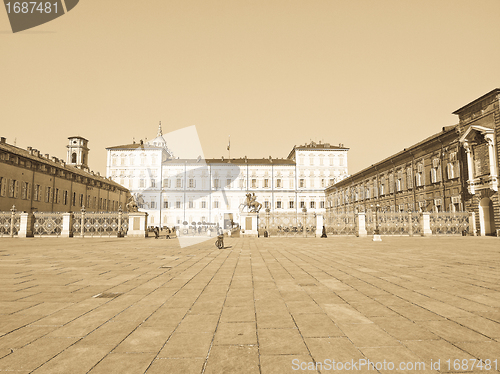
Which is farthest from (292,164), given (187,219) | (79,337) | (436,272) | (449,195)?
(79,337)

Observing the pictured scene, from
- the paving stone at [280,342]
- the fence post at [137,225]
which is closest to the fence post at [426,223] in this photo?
the fence post at [137,225]

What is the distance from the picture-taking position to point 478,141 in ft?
89.2

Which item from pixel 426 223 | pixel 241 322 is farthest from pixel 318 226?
pixel 241 322

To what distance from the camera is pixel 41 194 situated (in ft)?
129

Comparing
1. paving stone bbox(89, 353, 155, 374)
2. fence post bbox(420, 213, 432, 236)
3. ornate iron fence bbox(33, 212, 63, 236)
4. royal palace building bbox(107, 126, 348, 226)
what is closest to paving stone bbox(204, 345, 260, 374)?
paving stone bbox(89, 353, 155, 374)

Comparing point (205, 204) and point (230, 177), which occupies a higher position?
point (230, 177)

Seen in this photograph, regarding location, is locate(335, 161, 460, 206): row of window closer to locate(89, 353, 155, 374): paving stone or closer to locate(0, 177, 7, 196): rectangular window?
locate(89, 353, 155, 374): paving stone

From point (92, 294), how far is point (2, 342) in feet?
7.23

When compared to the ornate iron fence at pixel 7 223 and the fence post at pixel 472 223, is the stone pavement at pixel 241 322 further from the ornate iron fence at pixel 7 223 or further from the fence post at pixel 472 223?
the ornate iron fence at pixel 7 223

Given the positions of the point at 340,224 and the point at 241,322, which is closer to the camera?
the point at 241,322

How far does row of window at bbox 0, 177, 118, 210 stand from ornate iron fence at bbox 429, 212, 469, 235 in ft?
134

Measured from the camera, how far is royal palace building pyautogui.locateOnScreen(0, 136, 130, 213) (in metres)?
33.8

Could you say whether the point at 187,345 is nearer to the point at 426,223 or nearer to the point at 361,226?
the point at 361,226

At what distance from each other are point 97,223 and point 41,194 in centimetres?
1625
